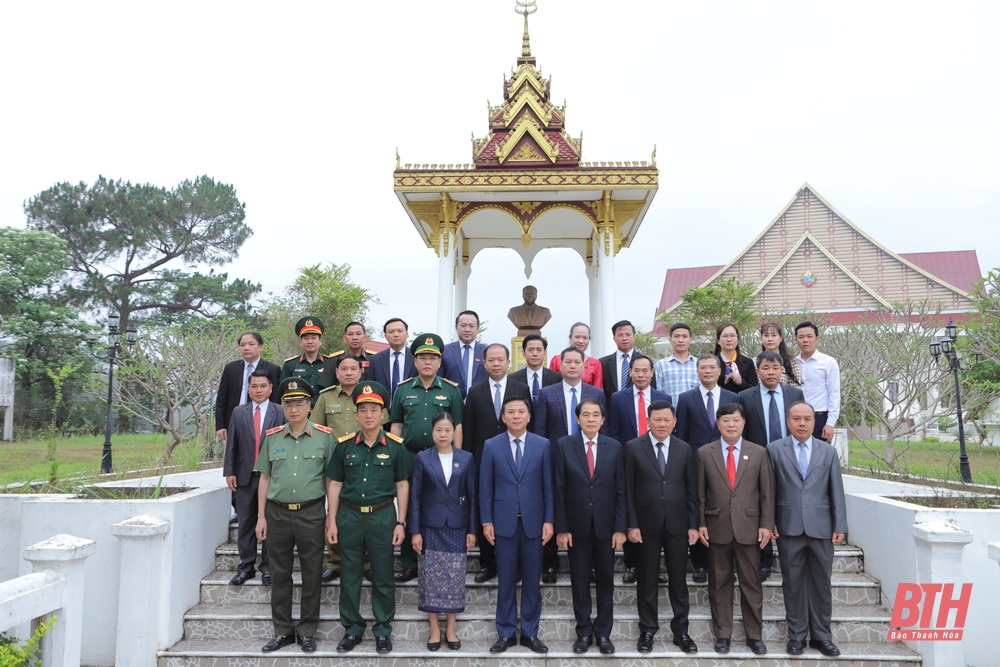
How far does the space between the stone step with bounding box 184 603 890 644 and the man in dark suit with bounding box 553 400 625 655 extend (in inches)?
10.9

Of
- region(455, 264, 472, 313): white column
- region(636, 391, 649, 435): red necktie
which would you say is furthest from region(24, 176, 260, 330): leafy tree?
region(636, 391, 649, 435): red necktie

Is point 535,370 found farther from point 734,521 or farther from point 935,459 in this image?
point 935,459

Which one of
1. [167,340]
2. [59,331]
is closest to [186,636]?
[167,340]

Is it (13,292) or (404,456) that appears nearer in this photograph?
(404,456)

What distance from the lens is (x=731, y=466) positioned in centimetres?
457

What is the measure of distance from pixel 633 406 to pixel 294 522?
270 cm

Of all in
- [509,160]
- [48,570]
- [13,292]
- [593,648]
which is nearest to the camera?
[48,570]

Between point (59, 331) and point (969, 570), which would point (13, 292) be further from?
point (969, 570)

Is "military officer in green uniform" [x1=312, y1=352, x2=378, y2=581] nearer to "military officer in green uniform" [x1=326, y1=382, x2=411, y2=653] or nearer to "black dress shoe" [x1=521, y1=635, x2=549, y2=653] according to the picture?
"military officer in green uniform" [x1=326, y1=382, x2=411, y2=653]

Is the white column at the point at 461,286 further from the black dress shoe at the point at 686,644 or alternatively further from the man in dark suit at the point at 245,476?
the black dress shoe at the point at 686,644

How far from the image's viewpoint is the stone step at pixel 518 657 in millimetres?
4367

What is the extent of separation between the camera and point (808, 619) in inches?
177

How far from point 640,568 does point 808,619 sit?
1206mm

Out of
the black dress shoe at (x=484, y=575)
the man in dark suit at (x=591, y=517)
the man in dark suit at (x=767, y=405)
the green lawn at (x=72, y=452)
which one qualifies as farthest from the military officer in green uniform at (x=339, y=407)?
the green lawn at (x=72, y=452)
